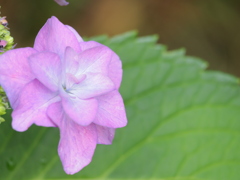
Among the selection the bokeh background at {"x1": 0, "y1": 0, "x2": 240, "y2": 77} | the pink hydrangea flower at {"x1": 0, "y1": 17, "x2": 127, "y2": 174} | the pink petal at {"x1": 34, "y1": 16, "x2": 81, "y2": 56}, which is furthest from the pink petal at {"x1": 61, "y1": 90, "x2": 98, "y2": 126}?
the bokeh background at {"x1": 0, "y1": 0, "x2": 240, "y2": 77}

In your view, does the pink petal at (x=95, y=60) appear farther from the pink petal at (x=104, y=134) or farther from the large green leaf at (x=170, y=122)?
the large green leaf at (x=170, y=122)

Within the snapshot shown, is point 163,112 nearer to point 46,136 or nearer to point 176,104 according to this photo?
point 176,104

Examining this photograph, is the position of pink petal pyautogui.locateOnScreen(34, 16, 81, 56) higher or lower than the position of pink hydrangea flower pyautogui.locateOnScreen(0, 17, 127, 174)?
higher

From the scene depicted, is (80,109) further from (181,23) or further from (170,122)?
(181,23)

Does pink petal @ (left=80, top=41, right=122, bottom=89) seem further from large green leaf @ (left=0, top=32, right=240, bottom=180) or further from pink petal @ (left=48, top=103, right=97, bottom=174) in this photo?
large green leaf @ (left=0, top=32, right=240, bottom=180)

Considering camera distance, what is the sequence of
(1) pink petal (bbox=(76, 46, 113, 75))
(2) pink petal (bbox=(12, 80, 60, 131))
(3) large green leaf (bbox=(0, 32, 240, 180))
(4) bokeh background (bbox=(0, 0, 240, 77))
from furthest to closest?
(4) bokeh background (bbox=(0, 0, 240, 77)) < (3) large green leaf (bbox=(0, 32, 240, 180)) < (1) pink petal (bbox=(76, 46, 113, 75)) < (2) pink petal (bbox=(12, 80, 60, 131))

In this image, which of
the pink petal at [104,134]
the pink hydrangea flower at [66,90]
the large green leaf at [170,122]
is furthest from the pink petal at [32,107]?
the large green leaf at [170,122]
